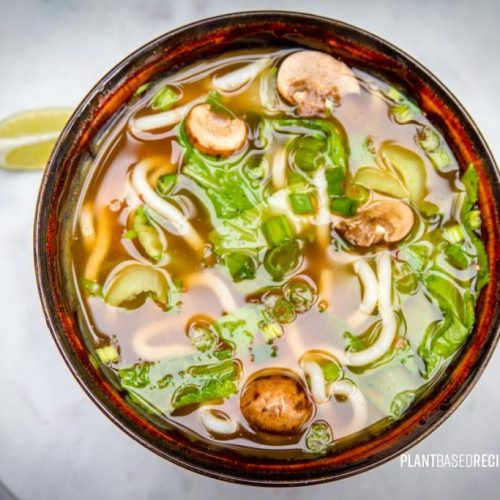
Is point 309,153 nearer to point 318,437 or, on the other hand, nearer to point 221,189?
point 221,189

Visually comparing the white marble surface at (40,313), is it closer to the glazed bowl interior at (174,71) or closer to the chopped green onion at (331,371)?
the glazed bowl interior at (174,71)

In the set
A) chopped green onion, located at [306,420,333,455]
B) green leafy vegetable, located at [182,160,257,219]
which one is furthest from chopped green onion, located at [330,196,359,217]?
chopped green onion, located at [306,420,333,455]

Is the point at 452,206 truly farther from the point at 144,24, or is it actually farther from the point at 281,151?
the point at 144,24

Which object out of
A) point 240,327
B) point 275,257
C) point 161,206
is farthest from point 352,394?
point 161,206

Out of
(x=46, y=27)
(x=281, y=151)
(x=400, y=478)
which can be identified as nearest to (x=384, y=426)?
(x=400, y=478)

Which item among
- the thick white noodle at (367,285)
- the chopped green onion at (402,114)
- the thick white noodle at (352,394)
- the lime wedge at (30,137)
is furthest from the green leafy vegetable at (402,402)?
the lime wedge at (30,137)

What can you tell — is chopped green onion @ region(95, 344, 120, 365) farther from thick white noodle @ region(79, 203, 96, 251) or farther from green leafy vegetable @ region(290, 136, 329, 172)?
green leafy vegetable @ region(290, 136, 329, 172)

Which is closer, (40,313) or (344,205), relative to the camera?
(344,205)
